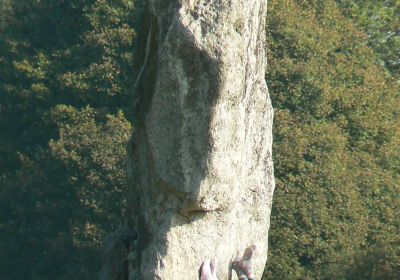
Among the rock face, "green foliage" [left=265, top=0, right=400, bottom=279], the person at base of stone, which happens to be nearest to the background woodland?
"green foliage" [left=265, top=0, right=400, bottom=279]

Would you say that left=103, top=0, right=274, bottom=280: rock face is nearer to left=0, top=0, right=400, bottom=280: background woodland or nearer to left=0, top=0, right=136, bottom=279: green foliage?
left=0, top=0, right=400, bottom=280: background woodland

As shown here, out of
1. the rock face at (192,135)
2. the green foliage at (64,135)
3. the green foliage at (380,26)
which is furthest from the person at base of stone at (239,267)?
the green foliage at (380,26)

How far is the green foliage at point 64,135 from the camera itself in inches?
693

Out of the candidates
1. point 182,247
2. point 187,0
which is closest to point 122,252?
point 182,247

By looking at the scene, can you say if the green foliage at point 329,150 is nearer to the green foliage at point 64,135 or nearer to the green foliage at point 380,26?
the green foliage at point 380,26

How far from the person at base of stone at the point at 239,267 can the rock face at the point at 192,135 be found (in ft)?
0.21

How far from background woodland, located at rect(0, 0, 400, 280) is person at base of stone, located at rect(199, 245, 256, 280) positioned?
18.4ft

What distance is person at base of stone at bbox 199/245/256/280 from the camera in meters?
9.90

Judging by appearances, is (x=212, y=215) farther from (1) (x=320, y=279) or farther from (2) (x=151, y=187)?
(1) (x=320, y=279)

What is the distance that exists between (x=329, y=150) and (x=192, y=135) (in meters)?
8.05

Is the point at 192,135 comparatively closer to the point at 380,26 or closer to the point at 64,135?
the point at 64,135

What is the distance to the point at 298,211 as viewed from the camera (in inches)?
655

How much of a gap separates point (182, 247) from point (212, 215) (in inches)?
11.8

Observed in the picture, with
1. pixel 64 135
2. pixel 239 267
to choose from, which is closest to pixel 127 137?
pixel 64 135
